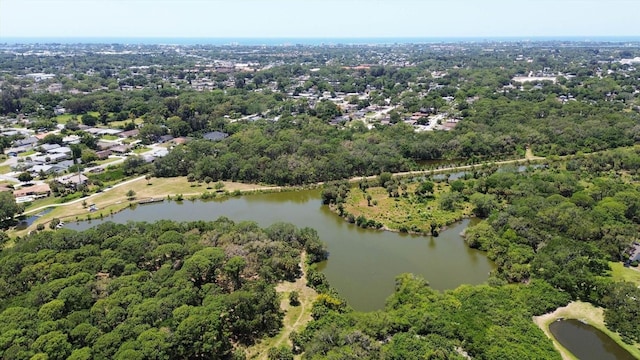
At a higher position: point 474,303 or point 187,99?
point 187,99

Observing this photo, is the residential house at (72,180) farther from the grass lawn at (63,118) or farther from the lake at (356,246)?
the grass lawn at (63,118)

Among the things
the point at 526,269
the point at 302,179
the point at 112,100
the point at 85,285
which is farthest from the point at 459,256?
the point at 112,100

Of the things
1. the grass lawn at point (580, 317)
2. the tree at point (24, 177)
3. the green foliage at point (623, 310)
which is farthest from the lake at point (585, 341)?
the tree at point (24, 177)

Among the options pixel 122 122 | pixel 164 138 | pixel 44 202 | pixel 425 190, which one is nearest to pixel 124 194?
pixel 44 202

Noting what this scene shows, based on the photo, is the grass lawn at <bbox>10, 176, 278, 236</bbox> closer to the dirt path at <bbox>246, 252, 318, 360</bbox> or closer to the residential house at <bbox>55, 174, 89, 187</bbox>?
the residential house at <bbox>55, 174, 89, 187</bbox>

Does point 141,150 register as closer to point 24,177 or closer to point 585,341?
point 24,177

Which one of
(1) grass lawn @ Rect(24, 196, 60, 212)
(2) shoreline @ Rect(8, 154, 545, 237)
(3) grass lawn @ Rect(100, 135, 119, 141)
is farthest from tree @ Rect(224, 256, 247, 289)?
(3) grass lawn @ Rect(100, 135, 119, 141)

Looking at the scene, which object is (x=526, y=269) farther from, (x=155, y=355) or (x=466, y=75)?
(x=466, y=75)
